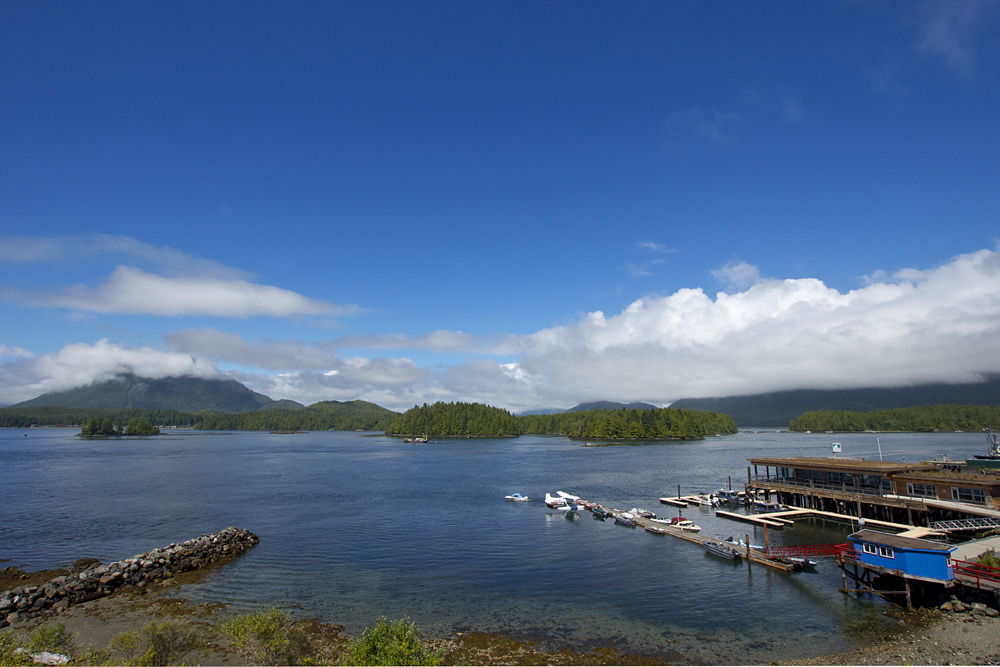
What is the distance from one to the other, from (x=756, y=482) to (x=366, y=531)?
53.2m

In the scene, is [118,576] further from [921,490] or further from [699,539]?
[921,490]

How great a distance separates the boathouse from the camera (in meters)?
48.4

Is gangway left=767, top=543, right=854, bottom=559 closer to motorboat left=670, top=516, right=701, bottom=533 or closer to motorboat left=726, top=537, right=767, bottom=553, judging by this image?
motorboat left=726, top=537, right=767, bottom=553

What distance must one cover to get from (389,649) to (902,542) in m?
33.8

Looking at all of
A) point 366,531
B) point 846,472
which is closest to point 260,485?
point 366,531

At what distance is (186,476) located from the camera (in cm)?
10356

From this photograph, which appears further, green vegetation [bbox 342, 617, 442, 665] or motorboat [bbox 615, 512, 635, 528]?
motorboat [bbox 615, 512, 635, 528]

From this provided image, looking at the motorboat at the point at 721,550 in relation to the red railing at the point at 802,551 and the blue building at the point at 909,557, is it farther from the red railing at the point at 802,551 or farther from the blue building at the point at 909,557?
the blue building at the point at 909,557

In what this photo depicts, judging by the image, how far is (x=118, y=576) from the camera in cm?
3653

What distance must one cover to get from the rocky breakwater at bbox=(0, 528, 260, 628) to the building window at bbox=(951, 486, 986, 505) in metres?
70.0

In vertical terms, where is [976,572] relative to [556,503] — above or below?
above

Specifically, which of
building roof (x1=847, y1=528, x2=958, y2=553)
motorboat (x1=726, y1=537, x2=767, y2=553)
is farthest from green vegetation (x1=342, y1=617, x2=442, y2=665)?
motorboat (x1=726, y1=537, x2=767, y2=553)

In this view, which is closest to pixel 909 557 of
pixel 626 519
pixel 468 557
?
pixel 626 519

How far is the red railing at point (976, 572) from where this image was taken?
2975cm
